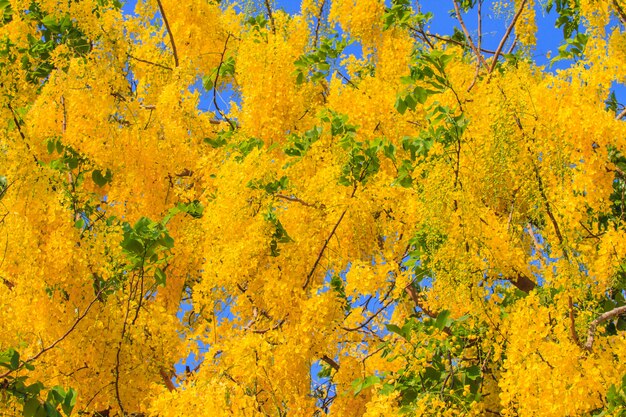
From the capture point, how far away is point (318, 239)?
4.27m

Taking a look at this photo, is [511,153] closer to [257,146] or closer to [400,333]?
[400,333]

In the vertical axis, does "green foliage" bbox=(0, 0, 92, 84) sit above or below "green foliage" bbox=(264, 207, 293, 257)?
above

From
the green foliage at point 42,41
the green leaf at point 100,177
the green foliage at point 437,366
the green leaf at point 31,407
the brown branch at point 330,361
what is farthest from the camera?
the green foliage at point 42,41

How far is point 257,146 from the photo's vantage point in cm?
463

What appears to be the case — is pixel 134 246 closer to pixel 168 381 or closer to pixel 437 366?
pixel 168 381

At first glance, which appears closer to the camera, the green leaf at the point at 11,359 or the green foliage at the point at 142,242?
the green leaf at the point at 11,359

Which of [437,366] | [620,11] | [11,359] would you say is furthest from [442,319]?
[620,11]

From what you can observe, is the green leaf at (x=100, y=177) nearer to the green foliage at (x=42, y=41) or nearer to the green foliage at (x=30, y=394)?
the green foliage at (x=42, y=41)

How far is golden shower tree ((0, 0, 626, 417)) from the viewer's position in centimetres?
361

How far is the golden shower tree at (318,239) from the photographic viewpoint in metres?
3.61

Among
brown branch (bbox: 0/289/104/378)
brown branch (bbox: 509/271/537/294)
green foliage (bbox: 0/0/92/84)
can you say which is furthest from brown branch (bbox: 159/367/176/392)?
green foliage (bbox: 0/0/92/84)

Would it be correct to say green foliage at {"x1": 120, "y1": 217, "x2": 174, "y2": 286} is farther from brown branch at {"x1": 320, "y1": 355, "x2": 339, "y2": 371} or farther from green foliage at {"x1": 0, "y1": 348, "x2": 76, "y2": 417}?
brown branch at {"x1": 320, "y1": 355, "x2": 339, "y2": 371}

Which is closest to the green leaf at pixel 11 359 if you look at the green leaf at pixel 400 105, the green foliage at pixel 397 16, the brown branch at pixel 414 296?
the brown branch at pixel 414 296

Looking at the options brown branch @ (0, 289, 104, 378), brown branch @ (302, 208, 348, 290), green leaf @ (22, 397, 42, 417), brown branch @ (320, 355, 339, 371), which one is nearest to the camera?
green leaf @ (22, 397, 42, 417)
